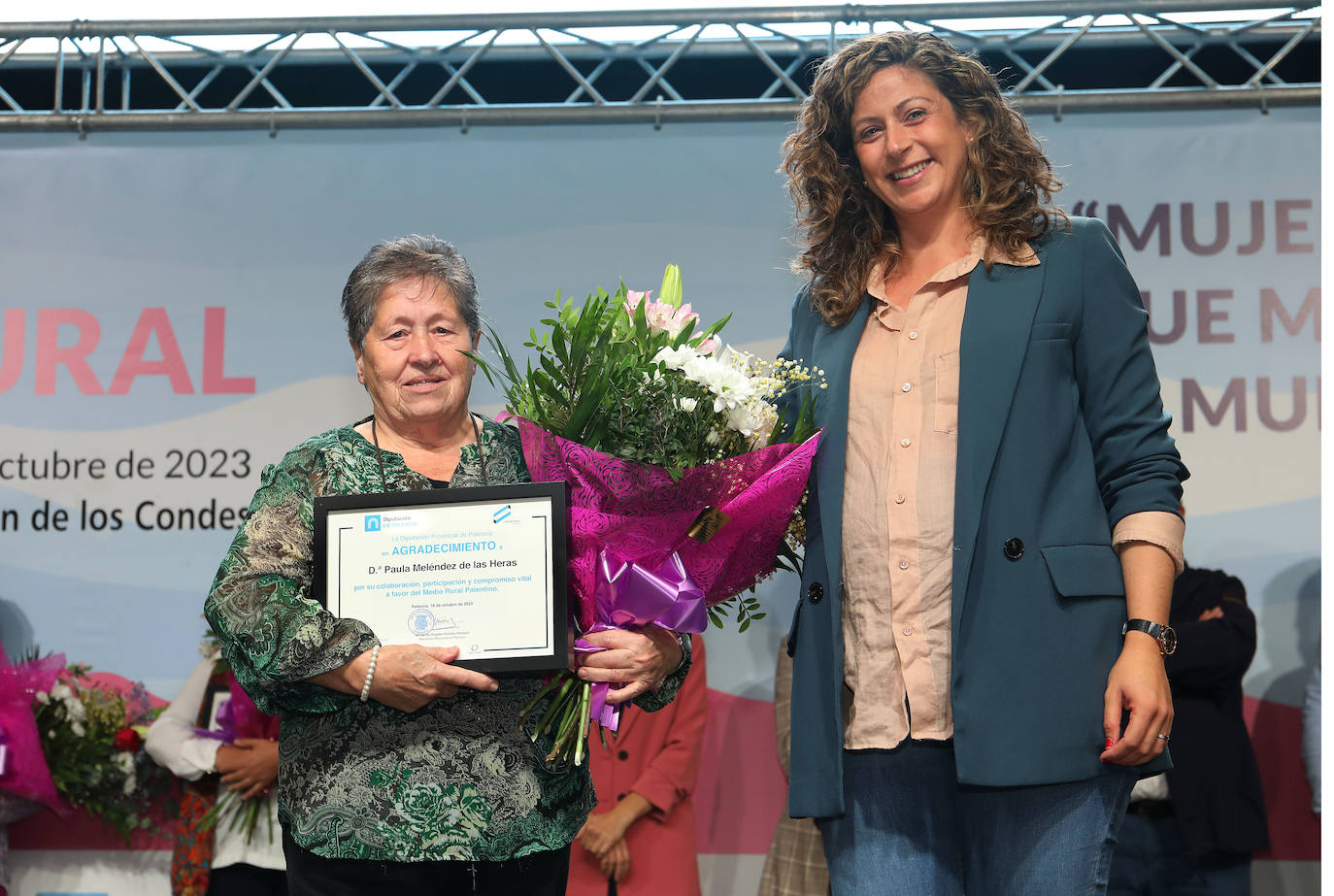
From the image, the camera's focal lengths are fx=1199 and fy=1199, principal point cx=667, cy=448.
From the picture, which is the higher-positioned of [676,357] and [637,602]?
[676,357]

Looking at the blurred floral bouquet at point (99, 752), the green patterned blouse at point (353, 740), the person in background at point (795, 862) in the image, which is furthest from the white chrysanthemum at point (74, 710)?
the green patterned blouse at point (353, 740)

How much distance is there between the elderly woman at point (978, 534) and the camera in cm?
165

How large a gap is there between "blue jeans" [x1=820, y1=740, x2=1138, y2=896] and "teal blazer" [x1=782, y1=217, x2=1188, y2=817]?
0.05 m

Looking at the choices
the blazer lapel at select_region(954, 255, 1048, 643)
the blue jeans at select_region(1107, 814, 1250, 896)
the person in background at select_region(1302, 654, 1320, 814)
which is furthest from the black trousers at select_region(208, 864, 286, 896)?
the person in background at select_region(1302, 654, 1320, 814)

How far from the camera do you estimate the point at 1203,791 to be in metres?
3.76

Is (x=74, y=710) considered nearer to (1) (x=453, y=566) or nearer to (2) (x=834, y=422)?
(1) (x=453, y=566)

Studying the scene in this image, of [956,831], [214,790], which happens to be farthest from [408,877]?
[214,790]

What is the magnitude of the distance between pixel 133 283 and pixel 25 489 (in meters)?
0.85

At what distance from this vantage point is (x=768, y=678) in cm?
427

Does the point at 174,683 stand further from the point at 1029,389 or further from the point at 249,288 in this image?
the point at 1029,389

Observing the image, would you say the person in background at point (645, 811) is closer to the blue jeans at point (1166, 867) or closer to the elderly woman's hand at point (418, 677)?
the blue jeans at point (1166, 867)

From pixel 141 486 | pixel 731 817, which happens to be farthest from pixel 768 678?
pixel 141 486

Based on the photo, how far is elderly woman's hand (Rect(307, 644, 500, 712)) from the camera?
5.92ft

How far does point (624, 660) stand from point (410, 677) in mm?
330
